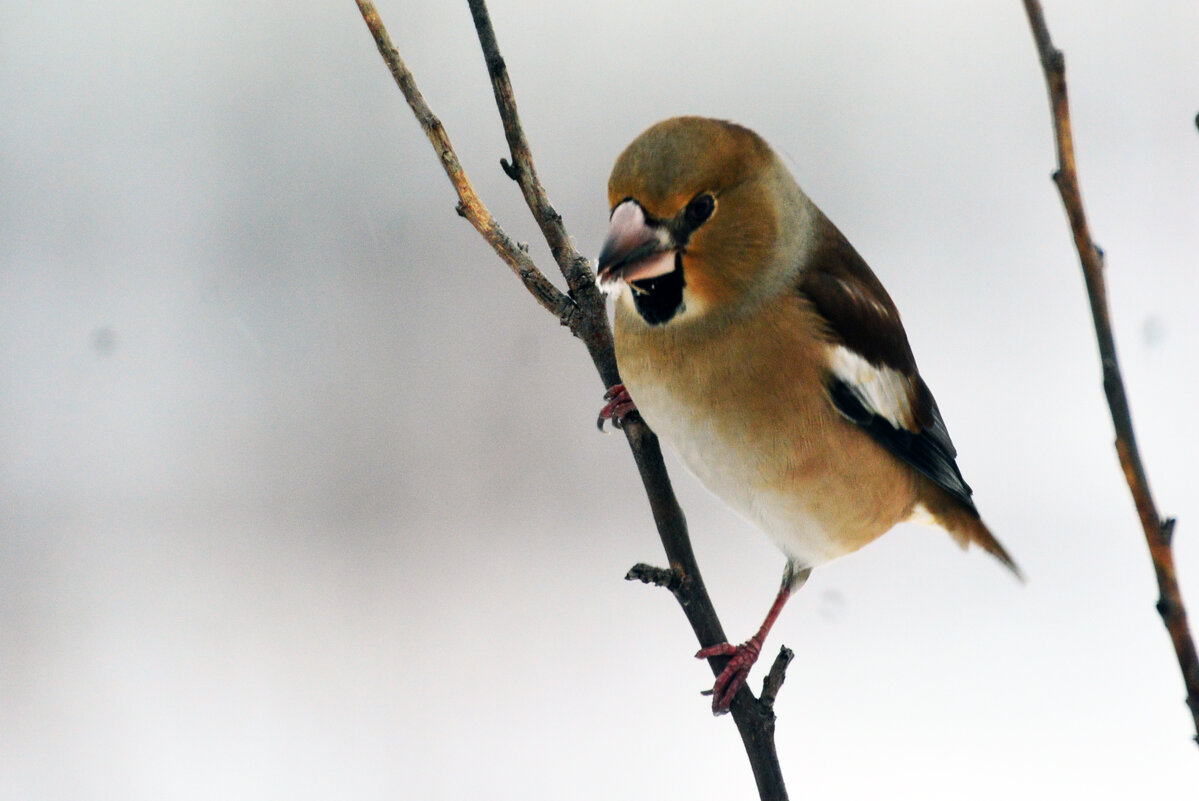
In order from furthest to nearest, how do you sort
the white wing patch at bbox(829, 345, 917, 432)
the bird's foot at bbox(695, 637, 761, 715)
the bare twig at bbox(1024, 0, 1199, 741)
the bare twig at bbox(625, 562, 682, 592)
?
the white wing patch at bbox(829, 345, 917, 432) → the bird's foot at bbox(695, 637, 761, 715) → the bare twig at bbox(625, 562, 682, 592) → the bare twig at bbox(1024, 0, 1199, 741)

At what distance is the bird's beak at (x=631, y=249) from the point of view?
2.09 ft

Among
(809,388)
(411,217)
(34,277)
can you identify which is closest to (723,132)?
(809,388)

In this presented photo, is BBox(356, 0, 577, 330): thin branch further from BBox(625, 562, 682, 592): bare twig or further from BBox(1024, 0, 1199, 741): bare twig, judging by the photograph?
BBox(1024, 0, 1199, 741): bare twig

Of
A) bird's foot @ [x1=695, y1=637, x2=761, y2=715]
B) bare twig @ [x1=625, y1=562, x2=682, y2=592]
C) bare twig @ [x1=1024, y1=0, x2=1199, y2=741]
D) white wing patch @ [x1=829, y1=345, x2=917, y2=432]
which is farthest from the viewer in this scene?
white wing patch @ [x1=829, y1=345, x2=917, y2=432]

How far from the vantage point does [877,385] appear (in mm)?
863

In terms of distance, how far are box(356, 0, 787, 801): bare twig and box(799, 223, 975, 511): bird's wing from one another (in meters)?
0.17

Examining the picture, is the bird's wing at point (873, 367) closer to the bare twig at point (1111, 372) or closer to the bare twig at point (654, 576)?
the bare twig at point (654, 576)

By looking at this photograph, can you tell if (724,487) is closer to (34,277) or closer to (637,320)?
(637,320)

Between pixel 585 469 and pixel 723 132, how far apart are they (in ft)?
3.86

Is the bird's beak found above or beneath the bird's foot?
above

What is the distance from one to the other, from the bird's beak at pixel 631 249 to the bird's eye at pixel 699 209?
2cm

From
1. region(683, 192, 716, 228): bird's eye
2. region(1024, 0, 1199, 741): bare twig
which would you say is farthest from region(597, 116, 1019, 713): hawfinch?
region(1024, 0, 1199, 741): bare twig

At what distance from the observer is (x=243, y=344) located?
1.93 meters

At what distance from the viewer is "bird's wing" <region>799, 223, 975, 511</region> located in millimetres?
840
